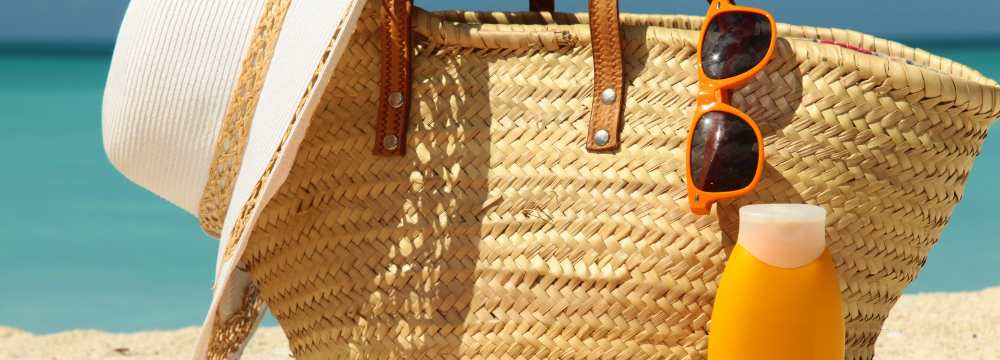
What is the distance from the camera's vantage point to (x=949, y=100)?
3.61 feet

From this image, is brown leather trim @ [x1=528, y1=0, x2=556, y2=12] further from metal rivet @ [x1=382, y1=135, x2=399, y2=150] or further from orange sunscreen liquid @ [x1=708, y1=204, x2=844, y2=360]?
orange sunscreen liquid @ [x1=708, y1=204, x2=844, y2=360]

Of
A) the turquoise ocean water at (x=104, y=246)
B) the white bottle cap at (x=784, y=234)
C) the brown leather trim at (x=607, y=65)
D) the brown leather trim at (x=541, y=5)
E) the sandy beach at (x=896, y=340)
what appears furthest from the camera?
the turquoise ocean water at (x=104, y=246)

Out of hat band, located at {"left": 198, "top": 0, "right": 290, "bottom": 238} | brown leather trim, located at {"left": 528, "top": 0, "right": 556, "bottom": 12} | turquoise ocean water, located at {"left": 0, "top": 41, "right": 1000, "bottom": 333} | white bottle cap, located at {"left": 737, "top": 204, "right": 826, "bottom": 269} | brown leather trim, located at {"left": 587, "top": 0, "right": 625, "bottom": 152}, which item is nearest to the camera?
white bottle cap, located at {"left": 737, "top": 204, "right": 826, "bottom": 269}

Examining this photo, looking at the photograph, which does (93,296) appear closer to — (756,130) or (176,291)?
(176,291)

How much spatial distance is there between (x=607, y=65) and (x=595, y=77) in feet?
0.05

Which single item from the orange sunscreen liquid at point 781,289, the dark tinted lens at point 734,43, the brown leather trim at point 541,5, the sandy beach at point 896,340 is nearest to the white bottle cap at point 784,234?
the orange sunscreen liquid at point 781,289

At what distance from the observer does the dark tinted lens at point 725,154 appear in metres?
1.06

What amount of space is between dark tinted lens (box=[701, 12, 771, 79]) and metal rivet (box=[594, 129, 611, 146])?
0.11 metres

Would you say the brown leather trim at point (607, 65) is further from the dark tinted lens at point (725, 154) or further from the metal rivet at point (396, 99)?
the metal rivet at point (396, 99)

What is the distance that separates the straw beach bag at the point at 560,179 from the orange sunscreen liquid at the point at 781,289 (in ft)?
0.24

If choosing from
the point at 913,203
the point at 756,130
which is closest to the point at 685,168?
the point at 756,130

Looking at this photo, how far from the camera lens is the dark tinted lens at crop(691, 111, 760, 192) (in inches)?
41.9

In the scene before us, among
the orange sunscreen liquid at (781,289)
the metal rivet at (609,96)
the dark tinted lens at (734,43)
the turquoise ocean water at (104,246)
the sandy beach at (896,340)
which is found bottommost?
the turquoise ocean water at (104,246)

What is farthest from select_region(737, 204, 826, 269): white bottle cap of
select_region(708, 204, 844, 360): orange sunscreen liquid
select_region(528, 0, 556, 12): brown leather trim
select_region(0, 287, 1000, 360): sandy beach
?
select_region(0, 287, 1000, 360): sandy beach
